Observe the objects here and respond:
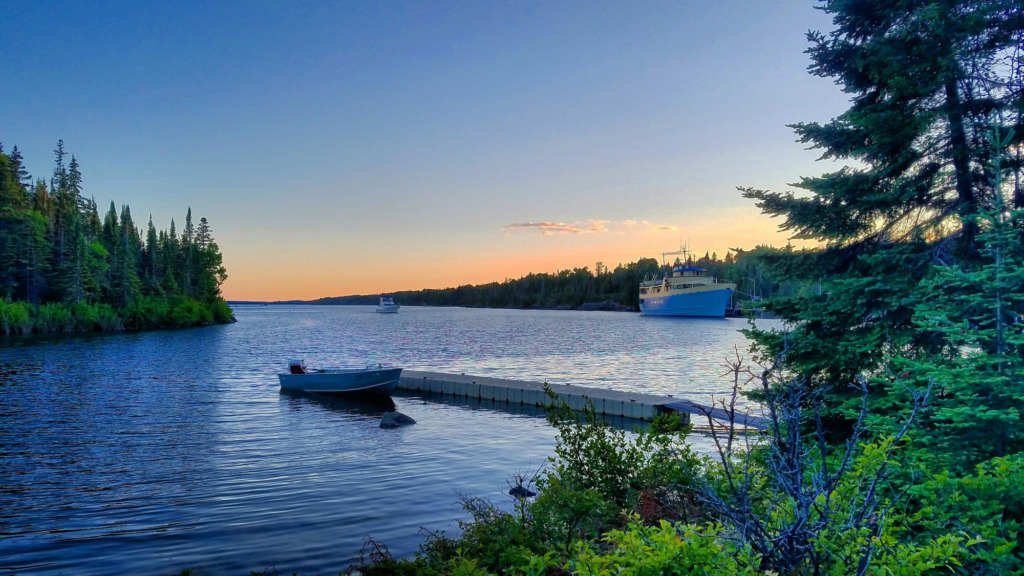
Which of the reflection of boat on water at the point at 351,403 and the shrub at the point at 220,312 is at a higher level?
the shrub at the point at 220,312

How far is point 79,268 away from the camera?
62.7 metres

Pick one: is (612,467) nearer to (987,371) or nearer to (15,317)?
(987,371)

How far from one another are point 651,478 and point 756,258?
4103 millimetres

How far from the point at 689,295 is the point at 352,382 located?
3821 inches

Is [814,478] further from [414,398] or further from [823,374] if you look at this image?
[414,398]

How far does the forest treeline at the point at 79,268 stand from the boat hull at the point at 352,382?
162ft

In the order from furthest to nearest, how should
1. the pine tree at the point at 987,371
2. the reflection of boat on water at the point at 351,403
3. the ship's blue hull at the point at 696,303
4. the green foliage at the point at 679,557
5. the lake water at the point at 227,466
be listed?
1. the ship's blue hull at the point at 696,303
2. the reflection of boat on water at the point at 351,403
3. the lake water at the point at 227,466
4. the pine tree at the point at 987,371
5. the green foliage at the point at 679,557

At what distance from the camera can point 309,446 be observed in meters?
15.9

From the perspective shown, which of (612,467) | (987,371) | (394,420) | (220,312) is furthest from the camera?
(220,312)

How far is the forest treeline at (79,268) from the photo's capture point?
5997cm

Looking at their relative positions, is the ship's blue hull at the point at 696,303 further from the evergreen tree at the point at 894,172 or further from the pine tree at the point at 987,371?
the pine tree at the point at 987,371

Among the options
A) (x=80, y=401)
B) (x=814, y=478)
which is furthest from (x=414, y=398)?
(x=814, y=478)

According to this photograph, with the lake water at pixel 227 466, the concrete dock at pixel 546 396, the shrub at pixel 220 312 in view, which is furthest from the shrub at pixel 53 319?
the concrete dock at pixel 546 396

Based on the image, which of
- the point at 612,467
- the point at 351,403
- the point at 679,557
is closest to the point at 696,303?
the point at 351,403
